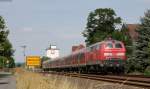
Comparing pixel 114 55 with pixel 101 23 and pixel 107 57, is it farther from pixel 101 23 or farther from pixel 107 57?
pixel 101 23

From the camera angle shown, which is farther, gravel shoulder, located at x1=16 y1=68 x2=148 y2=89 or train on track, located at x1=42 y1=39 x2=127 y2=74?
train on track, located at x1=42 y1=39 x2=127 y2=74

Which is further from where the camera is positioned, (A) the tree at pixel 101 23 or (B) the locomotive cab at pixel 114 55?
(A) the tree at pixel 101 23

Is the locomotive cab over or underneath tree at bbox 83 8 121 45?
A: underneath

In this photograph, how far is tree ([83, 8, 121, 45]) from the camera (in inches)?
4878

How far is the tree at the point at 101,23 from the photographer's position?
124 meters

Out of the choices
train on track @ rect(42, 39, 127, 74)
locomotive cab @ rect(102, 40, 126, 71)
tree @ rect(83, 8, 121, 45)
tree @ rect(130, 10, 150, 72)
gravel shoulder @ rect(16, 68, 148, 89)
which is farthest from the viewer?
tree @ rect(83, 8, 121, 45)

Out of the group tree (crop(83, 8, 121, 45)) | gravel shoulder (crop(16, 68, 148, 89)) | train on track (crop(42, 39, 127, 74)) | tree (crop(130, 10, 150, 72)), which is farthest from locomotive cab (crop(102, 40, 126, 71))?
tree (crop(83, 8, 121, 45))

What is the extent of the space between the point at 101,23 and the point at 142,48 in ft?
228

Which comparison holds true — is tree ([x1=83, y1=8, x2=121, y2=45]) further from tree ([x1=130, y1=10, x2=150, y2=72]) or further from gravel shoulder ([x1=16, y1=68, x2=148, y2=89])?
gravel shoulder ([x1=16, y1=68, x2=148, y2=89])

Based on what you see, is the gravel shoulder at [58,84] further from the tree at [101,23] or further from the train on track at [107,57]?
the tree at [101,23]

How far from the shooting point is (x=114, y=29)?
4929 inches

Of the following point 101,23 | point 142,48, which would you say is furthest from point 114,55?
point 101,23

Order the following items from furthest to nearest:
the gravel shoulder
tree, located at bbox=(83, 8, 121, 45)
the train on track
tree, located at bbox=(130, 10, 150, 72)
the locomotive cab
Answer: tree, located at bbox=(83, 8, 121, 45), tree, located at bbox=(130, 10, 150, 72), the train on track, the locomotive cab, the gravel shoulder

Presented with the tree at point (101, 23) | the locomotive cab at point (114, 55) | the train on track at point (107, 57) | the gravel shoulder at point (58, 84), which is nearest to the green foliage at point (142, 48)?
the train on track at point (107, 57)
